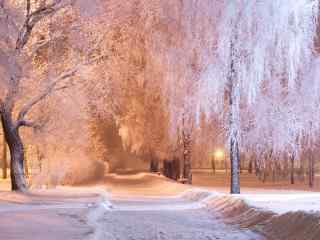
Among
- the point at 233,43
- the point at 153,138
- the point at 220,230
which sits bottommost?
the point at 220,230

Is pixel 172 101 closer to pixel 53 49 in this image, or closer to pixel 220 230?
pixel 53 49

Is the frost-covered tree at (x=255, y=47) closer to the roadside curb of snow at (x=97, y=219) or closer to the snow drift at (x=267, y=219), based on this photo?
the snow drift at (x=267, y=219)

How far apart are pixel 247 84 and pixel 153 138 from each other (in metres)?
18.1

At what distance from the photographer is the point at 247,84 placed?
19.9 meters

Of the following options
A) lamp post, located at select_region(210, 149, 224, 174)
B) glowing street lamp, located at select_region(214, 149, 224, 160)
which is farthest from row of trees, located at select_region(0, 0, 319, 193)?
lamp post, located at select_region(210, 149, 224, 174)

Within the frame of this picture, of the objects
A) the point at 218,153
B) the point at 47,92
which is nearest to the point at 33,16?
the point at 47,92

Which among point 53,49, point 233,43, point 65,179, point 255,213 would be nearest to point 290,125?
point 233,43

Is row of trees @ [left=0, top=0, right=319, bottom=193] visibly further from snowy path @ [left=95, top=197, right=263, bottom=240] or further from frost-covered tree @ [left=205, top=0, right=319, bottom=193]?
snowy path @ [left=95, top=197, right=263, bottom=240]

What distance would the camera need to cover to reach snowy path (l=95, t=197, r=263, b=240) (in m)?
12.9

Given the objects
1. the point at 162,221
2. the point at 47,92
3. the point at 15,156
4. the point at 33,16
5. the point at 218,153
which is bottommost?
the point at 162,221

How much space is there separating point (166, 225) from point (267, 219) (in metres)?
2.60

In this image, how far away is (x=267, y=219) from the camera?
44.2 ft

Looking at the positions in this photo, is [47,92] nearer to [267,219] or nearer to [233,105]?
[233,105]

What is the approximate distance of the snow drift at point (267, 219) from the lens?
35.0 ft
